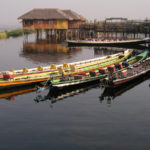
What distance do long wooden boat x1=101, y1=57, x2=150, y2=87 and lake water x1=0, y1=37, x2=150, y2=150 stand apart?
76cm

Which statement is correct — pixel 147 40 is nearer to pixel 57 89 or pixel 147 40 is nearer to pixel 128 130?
pixel 57 89

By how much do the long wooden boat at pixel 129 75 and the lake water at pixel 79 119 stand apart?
756 mm

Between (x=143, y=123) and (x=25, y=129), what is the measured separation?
27.0 feet

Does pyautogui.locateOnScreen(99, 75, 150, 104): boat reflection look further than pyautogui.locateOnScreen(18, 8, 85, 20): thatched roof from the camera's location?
No

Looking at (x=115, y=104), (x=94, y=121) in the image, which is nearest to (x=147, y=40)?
(x=115, y=104)

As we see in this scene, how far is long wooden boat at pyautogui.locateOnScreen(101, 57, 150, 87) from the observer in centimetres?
2464

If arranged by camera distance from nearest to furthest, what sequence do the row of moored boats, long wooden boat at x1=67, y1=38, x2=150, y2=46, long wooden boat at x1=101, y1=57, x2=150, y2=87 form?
1. long wooden boat at x1=101, y1=57, x2=150, y2=87
2. the row of moored boats
3. long wooden boat at x1=67, y1=38, x2=150, y2=46

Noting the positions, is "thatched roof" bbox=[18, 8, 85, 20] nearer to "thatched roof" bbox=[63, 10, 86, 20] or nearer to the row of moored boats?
"thatched roof" bbox=[63, 10, 86, 20]

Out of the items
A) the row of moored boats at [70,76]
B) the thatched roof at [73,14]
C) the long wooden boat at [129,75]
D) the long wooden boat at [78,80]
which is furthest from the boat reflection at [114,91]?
the thatched roof at [73,14]

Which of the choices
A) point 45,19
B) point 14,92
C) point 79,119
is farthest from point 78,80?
point 45,19

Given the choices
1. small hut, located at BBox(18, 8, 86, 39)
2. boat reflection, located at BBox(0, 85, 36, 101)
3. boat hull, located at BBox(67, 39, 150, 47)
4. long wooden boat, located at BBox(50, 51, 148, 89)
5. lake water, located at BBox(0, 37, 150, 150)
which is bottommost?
lake water, located at BBox(0, 37, 150, 150)

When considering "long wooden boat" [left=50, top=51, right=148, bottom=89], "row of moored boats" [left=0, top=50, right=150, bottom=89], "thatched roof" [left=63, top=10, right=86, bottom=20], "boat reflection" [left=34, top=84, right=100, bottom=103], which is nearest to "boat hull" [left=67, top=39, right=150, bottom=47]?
"thatched roof" [left=63, top=10, right=86, bottom=20]

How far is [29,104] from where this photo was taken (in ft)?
72.1

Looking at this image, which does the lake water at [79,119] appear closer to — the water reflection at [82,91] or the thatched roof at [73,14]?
the water reflection at [82,91]
